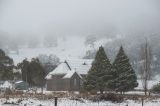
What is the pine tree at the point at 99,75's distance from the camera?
64188mm

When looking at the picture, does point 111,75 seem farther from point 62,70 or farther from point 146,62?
point 62,70

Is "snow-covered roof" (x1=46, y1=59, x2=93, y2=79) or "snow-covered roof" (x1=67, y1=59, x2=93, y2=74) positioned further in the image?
"snow-covered roof" (x1=67, y1=59, x2=93, y2=74)

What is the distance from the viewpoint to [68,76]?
100562 millimetres

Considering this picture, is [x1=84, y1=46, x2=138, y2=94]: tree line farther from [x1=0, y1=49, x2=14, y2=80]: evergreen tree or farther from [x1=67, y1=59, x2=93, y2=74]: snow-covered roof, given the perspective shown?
[x1=67, y1=59, x2=93, y2=74]: snow-covered roof

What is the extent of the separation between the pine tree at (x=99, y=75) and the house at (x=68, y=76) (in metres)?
31.0

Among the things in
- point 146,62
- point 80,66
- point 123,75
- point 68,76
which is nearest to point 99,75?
point 123,75

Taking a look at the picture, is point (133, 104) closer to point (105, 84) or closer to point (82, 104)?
point (82, 104)

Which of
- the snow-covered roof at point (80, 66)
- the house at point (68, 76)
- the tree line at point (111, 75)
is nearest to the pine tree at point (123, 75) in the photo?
the tree line at point (111, 75)

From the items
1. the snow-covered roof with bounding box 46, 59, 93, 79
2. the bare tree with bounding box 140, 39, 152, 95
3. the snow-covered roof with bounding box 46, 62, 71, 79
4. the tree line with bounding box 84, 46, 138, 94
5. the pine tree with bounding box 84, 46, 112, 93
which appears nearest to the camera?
the bare tree with bounding box 140, 39, 152, 95

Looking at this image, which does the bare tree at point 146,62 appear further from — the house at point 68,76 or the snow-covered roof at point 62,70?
the snow-covered roof at point 62,70

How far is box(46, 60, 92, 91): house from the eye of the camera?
99.7 meters

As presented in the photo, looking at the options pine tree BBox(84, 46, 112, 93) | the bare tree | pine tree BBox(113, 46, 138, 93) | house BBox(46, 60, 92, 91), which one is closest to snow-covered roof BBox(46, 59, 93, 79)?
house BBox(46, 60, 92, 91)

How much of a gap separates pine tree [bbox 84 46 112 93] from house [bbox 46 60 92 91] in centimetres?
3099

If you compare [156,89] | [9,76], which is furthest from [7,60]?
[156,89]
